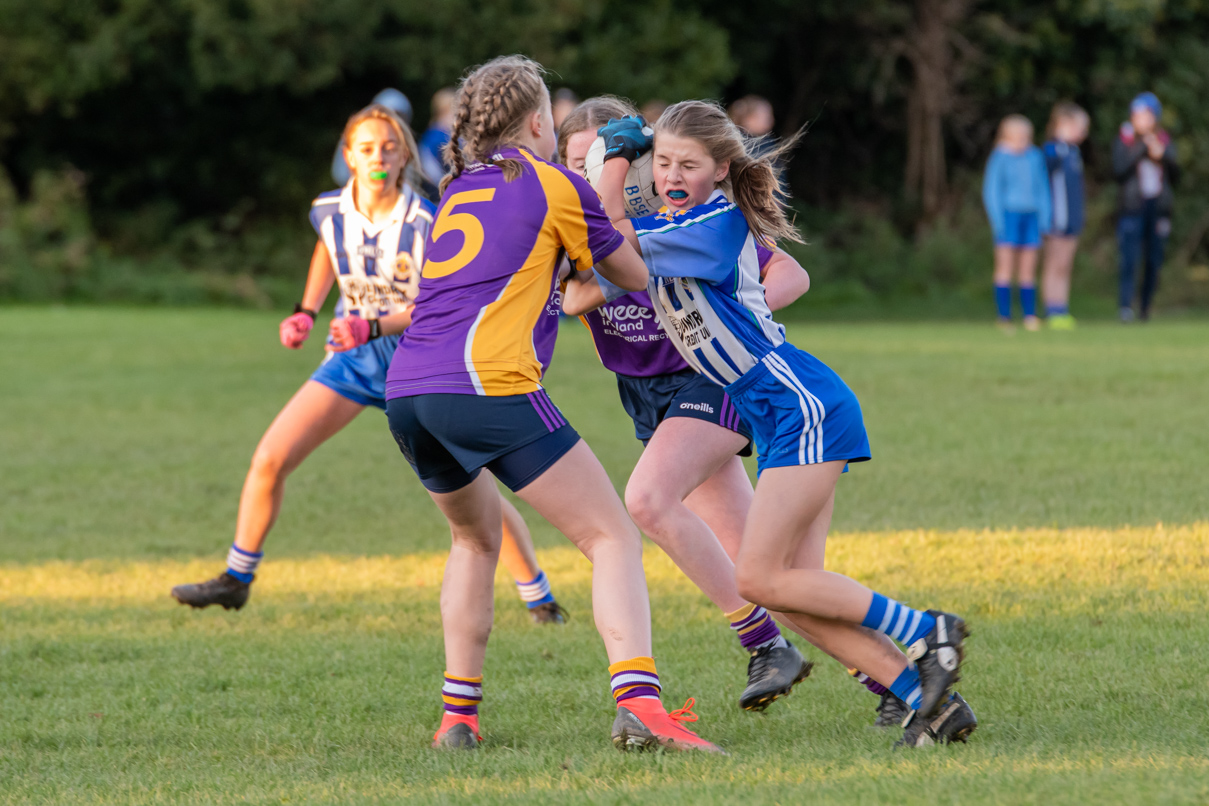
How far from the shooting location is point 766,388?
4.27m

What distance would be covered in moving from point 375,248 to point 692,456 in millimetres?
2127

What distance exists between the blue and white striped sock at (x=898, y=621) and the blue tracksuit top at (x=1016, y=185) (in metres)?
14.0

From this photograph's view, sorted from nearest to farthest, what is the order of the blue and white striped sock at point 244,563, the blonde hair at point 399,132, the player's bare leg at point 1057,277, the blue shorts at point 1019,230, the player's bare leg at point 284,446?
the blonde hair at point 399,132 → the player's bare leg at point 284,446 → the blue and white striped sock at point 244,563 → the blue shorts at point 1019,230 → the player's bare leg at point 1057,277

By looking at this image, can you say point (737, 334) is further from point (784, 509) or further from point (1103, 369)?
point (1103, 369)

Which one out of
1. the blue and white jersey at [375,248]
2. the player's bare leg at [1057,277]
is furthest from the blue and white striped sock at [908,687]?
the player's bare leg at [1057,277]

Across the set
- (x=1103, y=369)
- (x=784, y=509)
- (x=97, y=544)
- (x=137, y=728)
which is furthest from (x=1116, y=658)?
(x=1103, y=369)

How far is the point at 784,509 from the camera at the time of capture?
4.14 metres

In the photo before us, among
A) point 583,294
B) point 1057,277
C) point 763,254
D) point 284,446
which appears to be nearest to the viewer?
point 583,294

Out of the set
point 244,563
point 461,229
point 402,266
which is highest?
point 461,229

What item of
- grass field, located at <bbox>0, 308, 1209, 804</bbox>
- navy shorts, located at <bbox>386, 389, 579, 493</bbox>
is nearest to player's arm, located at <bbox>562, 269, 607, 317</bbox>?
navy shorts, located at <bbox>386, 389, 579, 493</bbox>

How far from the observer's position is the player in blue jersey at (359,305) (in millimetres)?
6238

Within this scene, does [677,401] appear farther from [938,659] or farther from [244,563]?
[244,563]

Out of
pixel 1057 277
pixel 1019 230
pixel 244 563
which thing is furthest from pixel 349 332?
pixel 1057 277

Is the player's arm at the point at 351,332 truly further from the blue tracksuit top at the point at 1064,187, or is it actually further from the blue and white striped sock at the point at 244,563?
the blue tracksuit top at the point at 1064,187
